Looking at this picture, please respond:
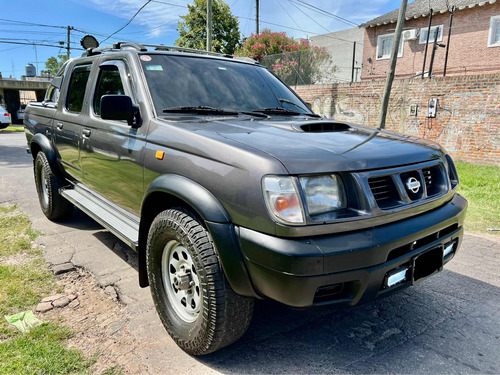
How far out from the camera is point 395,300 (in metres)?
3.11

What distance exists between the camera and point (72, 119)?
3.97 meters

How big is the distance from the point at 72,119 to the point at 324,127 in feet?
8.62

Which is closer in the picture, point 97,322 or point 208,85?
point 97,322

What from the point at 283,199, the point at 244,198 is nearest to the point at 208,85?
the point at 244,198

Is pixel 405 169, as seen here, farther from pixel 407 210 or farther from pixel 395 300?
pixel 395 300

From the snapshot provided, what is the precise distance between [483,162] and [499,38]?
32.8 feet

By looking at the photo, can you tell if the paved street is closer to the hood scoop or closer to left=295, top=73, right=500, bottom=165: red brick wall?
the hood scoop

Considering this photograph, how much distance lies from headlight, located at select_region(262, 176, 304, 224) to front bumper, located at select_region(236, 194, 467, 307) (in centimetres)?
11

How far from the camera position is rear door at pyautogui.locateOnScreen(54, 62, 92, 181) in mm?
3833

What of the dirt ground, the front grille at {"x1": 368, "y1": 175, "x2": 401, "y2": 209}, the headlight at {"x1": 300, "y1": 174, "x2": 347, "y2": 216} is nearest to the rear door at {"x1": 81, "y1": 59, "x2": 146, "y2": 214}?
the dirt ground

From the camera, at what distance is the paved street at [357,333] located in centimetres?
232

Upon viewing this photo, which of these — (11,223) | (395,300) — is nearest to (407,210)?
(395,300)

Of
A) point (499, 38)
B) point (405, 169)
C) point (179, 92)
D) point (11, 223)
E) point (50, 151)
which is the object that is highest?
point (499, 38)

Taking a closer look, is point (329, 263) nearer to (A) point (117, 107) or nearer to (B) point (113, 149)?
(A) point (117, 107)
